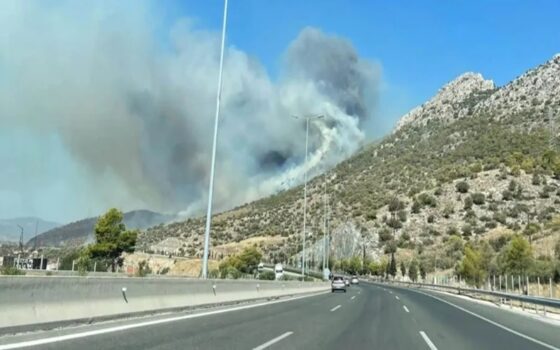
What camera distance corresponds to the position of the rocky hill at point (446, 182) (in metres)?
97.2

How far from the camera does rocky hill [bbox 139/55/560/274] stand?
319 ft

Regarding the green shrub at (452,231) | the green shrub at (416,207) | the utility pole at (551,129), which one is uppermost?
the utility pole at (551,129)

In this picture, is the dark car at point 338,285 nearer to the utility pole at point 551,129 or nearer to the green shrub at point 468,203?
the green shrub at point 468,203

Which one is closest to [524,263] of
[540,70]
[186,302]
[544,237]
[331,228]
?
[544,237]

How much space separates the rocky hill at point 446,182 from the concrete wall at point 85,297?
65.8 m

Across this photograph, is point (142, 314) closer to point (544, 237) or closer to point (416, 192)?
point (544, 237)

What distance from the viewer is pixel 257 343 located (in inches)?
472

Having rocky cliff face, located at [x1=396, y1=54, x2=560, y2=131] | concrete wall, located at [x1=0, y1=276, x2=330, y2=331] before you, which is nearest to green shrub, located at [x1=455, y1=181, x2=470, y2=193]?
rocky cliff face, located at [x1=396, y1=54, x2=560, y2=131]

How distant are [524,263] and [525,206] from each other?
3962 cm

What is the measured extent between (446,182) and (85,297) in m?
101

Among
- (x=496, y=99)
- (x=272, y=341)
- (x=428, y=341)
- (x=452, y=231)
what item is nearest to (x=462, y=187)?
(x=452, y=231)

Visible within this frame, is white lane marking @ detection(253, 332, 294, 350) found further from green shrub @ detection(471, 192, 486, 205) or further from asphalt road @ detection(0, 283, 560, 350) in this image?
green shrub @ detection(471, 192, 486, 205)

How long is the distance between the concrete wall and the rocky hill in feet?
216

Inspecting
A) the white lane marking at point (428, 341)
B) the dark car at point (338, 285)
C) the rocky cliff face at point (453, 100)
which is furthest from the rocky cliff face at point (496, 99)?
the white lane marking at point (428, 341)
